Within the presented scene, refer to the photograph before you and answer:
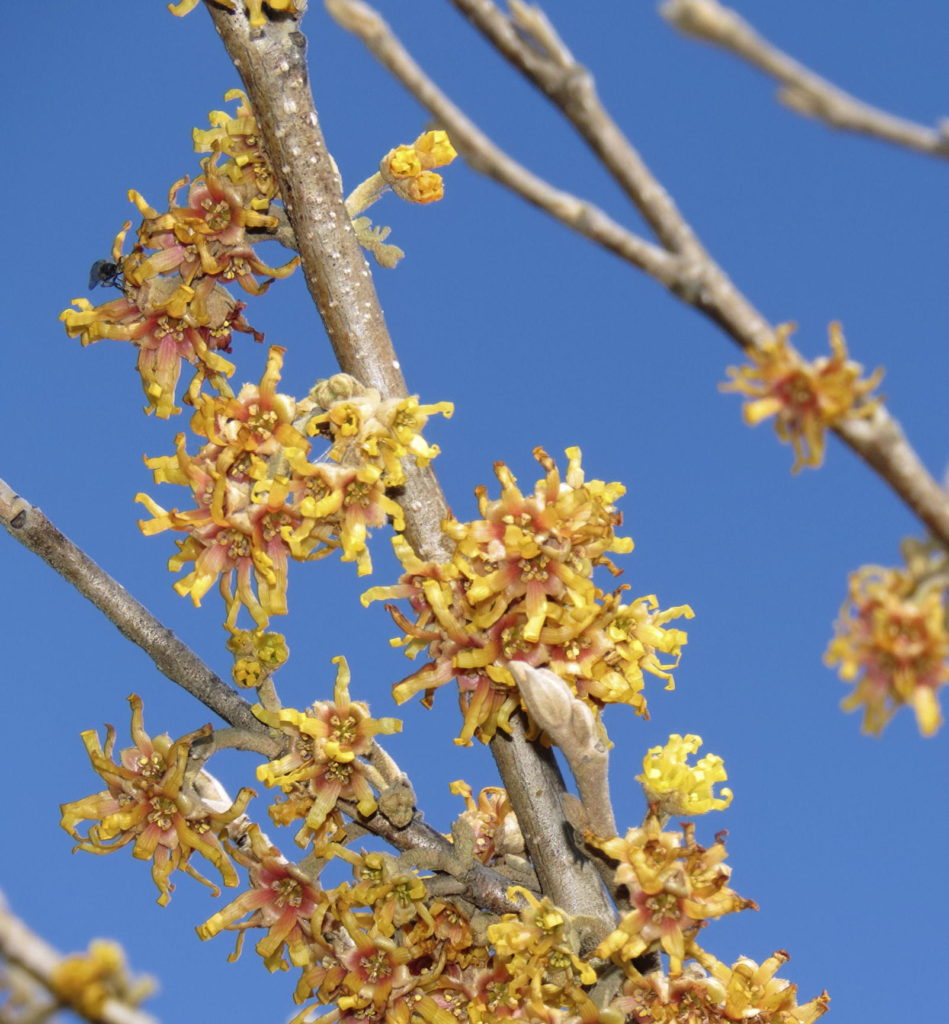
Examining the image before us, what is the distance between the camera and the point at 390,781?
123 inches

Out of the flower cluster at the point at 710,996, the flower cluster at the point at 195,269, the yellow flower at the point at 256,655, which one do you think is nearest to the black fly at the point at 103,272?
the flower cluster at the point at 195,269

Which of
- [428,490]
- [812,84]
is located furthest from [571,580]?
[812,84]

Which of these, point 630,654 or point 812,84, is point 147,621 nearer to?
point 630,654

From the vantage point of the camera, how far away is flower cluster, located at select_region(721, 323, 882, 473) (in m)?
1.54

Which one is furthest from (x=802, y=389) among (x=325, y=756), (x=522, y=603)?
(x=325, y=756)

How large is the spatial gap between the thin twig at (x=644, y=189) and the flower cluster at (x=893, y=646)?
88 millimetres

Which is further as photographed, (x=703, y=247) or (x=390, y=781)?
(x=390, y=781)

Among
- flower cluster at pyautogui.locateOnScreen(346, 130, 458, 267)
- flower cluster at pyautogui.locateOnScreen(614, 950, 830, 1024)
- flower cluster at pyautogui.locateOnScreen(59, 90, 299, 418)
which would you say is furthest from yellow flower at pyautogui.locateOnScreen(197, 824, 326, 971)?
flower cluster at pyautogui.locateOnScreen(346, 130, 458, 267)

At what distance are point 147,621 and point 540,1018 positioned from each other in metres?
1.34

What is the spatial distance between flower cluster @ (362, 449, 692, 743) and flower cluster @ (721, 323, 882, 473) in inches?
47.5

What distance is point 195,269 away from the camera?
3.22 m

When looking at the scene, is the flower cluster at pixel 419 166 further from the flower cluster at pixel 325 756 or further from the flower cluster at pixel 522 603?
the flower cluster at pixel 325 756

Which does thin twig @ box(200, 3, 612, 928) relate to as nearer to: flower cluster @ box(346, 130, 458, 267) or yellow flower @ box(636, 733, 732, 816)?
flower cluster @ box(346, 130, 458, 267)

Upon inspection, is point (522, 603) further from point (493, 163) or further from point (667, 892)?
point (493, 163)
